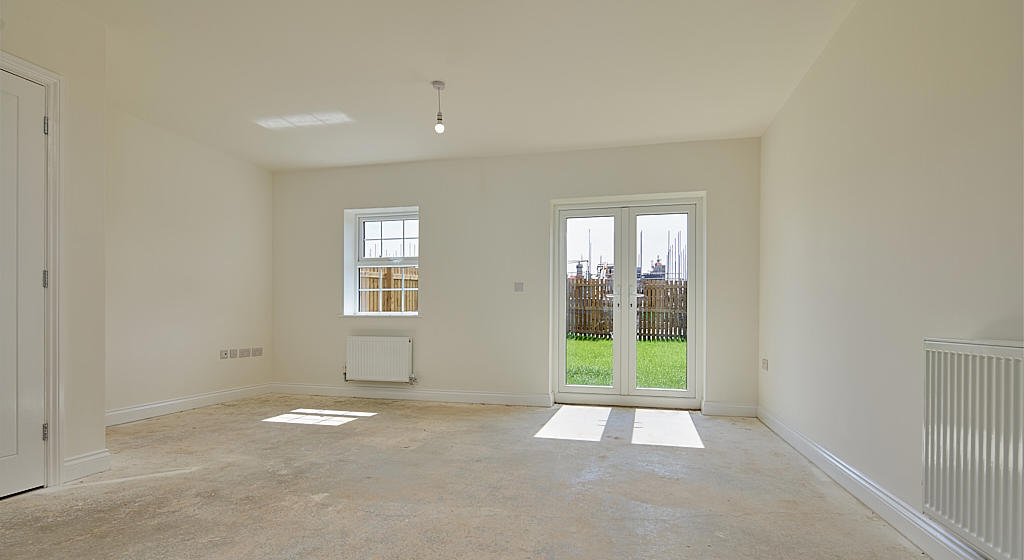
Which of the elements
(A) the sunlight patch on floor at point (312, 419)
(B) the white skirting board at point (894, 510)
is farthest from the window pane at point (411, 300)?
(B) the white skirting board at point (894, 510)

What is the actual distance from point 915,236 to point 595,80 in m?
2.21

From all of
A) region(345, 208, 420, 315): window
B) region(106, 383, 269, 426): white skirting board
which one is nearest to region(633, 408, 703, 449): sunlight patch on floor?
region(345, 208, 420, 315): window

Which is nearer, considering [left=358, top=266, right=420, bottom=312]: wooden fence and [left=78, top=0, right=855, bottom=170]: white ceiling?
[left=78, top=0, right=855, bottom=170]: white ceiling

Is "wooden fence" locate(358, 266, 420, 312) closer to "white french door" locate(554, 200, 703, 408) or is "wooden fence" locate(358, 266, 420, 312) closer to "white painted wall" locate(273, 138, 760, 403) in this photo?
"white painted wall" locate(273, 138, 760, 403)

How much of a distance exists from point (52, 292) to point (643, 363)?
15.3 feet

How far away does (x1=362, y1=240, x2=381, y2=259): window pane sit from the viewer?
6.17 metres

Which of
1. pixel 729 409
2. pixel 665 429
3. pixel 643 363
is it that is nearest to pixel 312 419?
pixel 665 429

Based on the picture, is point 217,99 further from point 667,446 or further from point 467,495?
point 667,446

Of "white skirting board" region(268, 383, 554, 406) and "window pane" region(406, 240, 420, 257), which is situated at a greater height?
"window pane" region(406, 240, 420, 257)

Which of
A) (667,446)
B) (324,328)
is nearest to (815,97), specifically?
(667,446)

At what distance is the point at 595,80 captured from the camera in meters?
3.69

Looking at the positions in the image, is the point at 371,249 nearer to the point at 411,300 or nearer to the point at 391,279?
the point at 391,279

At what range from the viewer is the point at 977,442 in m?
1.72

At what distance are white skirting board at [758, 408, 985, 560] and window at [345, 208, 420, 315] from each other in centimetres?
409
